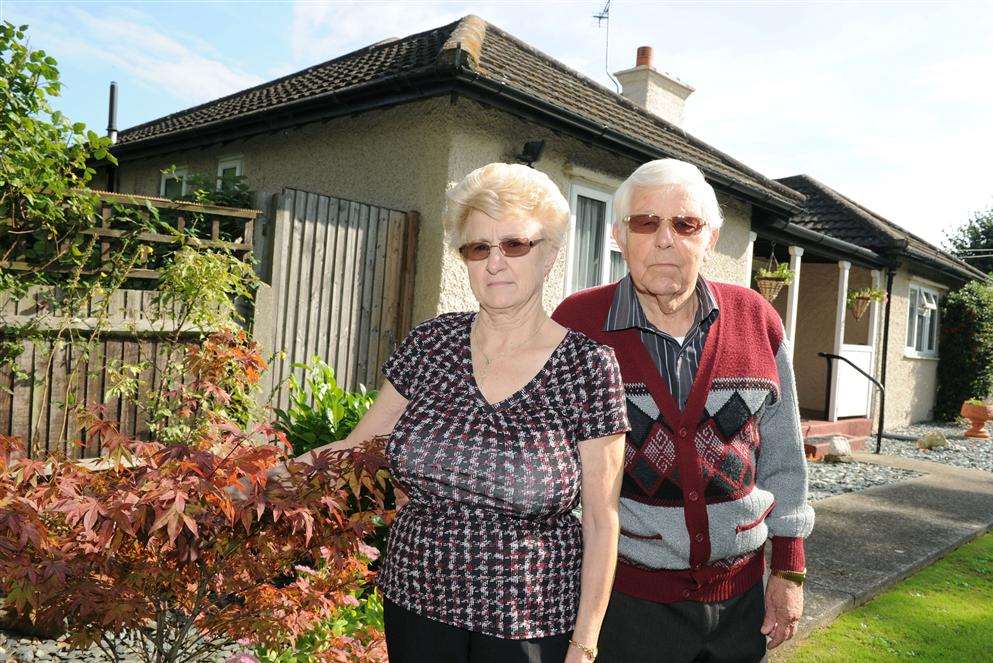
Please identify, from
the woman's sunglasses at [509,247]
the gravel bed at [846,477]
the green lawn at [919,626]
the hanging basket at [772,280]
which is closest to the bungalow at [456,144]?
the hanging basket at [772,280]

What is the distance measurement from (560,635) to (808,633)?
2.80m

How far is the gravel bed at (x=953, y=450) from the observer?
11.2 metres

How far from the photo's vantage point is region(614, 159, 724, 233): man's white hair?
190 cm

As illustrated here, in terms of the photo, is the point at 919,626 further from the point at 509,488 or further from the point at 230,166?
the point at 230,166

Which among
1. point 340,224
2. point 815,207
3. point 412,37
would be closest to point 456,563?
point 340,224

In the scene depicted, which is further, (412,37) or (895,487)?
(412,37)

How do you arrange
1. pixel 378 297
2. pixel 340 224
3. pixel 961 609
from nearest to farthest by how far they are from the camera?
1. pixel 961 609
2. pixel 340 224
3. pixel 378 297

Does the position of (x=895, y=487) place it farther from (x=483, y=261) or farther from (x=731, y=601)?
(x=483, y=261)

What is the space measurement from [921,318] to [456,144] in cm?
1473

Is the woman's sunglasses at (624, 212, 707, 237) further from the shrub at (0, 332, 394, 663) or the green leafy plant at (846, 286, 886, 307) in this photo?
the green leafy plant at (846, 286, 886, 307)

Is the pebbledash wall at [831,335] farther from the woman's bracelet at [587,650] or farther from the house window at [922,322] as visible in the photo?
the woman's bracelet at [587,650]

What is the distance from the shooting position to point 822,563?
4.96 metres

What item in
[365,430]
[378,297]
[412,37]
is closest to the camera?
[365,430]

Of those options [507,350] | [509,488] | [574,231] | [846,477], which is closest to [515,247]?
[507,350]
